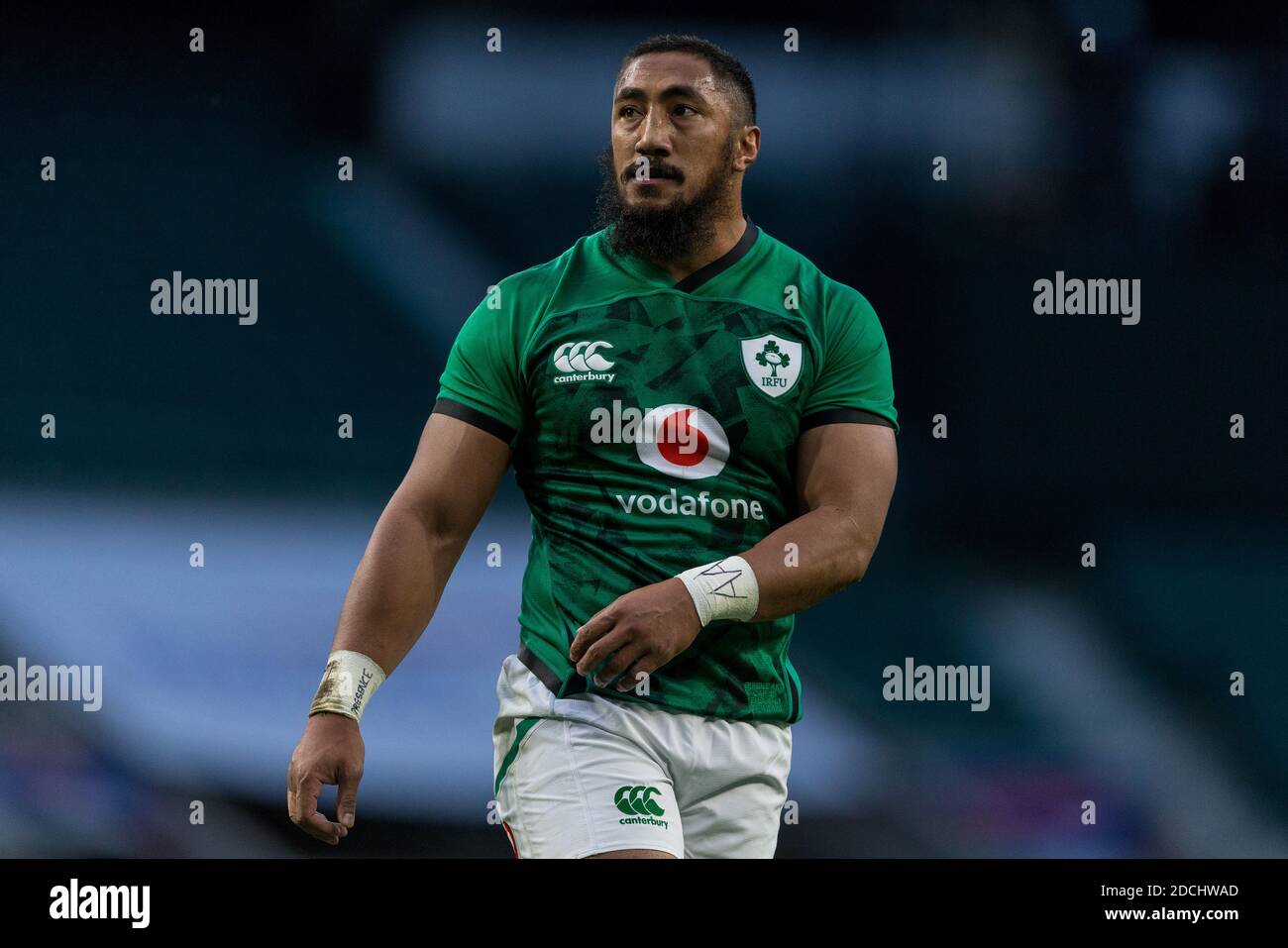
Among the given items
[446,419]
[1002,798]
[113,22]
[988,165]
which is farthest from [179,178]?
[1002,798]

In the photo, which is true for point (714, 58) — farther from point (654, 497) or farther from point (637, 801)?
point (637, 801)

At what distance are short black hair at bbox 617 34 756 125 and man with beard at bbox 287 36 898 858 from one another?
22 mm

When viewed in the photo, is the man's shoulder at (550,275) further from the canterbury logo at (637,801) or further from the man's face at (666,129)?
the canterbury logo at (637,801)

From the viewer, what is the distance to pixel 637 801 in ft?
9.80

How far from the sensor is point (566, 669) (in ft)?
10.1

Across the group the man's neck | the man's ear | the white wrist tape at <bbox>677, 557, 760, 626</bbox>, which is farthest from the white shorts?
the man's ear

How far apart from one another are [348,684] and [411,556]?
28cm

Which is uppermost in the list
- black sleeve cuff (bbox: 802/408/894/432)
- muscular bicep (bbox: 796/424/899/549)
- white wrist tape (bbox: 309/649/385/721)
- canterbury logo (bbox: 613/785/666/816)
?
black sleeve cuff (bbox: 802/408/894/432)

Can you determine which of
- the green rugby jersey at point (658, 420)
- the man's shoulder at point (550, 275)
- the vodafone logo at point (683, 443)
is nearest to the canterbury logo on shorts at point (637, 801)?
the green rugby jersey at point (658, 420)

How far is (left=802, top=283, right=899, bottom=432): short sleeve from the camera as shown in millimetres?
3277

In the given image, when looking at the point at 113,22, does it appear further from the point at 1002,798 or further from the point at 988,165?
the point at 1002,798

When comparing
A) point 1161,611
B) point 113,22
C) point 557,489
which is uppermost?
point 113,22

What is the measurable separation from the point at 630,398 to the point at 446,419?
1.23 feet

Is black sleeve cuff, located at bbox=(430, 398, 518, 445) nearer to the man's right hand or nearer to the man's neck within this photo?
the man's neck
